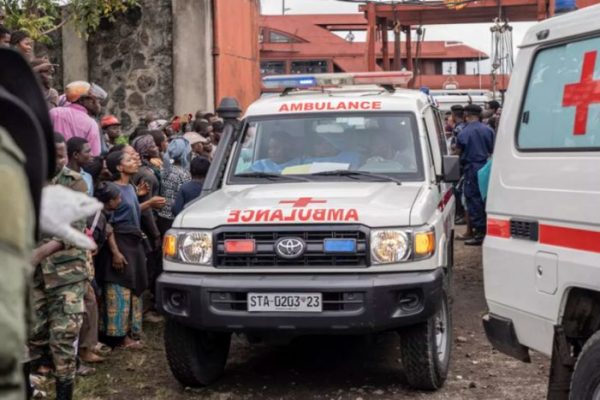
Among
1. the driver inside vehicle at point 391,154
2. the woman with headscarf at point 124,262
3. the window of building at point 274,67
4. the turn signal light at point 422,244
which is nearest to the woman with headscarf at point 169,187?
the woman with headscarf at point 124,262

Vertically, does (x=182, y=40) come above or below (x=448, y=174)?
above

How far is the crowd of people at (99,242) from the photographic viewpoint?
4781 mm

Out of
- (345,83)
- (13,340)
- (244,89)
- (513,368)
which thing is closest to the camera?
(13,340)

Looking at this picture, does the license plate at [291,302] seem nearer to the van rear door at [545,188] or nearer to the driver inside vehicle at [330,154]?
the van rear door at [545,188]

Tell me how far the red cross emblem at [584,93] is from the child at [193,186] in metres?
3.69

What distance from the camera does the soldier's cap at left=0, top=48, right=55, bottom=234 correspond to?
1.25 meters

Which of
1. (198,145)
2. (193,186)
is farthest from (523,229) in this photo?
(198,145)

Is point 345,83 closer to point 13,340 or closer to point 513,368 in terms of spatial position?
point 513,368

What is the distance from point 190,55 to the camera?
1146 cm

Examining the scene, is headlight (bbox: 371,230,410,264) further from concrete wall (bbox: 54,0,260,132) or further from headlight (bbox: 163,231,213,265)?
concrete wall (bbox: 54,0,260,132)

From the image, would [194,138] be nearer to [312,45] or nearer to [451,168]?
[451,168]

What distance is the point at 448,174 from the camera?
6.00 m

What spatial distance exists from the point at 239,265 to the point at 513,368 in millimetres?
2208

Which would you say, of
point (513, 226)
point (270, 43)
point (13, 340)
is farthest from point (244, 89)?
point (270, 43)
